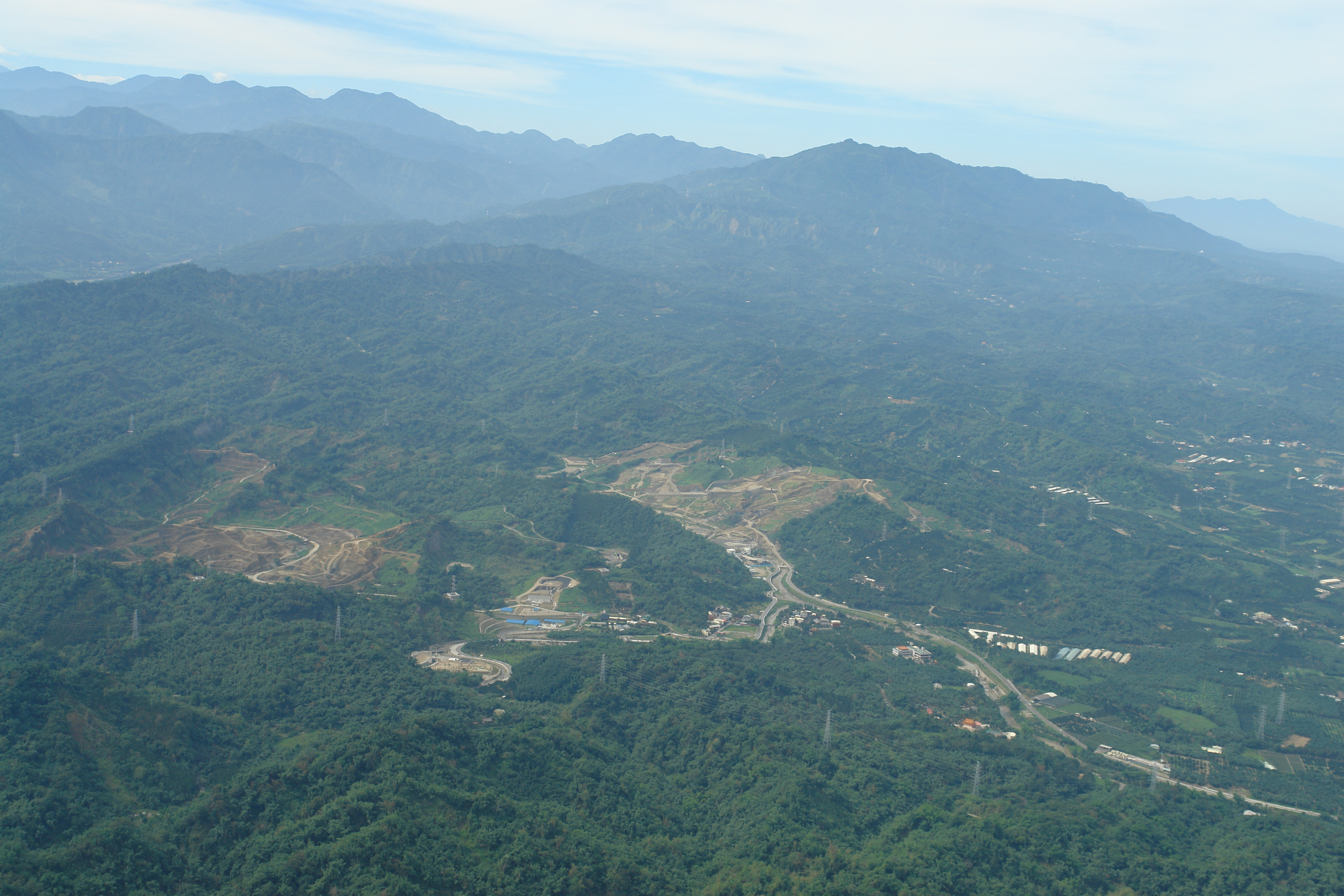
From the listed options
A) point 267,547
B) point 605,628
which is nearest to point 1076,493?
point 605,628

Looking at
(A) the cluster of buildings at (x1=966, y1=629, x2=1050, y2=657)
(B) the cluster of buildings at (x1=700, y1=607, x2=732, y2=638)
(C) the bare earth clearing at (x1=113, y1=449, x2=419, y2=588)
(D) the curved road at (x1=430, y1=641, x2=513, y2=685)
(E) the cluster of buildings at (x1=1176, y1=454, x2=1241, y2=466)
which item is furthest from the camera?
(E) the cluster of buildings at (x1=1176, y1=454, x2=1241, y2=466)

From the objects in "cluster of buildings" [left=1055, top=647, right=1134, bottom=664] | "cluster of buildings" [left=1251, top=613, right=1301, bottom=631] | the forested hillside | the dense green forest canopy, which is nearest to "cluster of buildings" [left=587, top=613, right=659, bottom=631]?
the dense green forest canopy

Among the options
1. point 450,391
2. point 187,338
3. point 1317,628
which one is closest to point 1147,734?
point 1317,628

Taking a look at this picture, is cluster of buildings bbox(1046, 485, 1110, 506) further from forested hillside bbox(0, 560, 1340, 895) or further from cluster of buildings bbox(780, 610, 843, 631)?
forested hillside bbox(0, 560, 1340, 895)

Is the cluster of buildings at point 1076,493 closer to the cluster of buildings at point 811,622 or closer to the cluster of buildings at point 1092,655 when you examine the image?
the cluster of buildings at point 1092,655

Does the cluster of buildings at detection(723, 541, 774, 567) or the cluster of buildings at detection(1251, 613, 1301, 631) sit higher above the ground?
the cluster of buildings at detection(1251, 613, 1301, 631)

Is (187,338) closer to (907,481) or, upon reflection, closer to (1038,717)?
(907,481)
